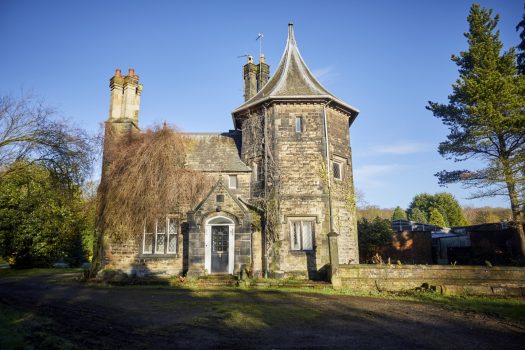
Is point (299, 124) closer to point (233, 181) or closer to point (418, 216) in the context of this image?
point (233, 181)

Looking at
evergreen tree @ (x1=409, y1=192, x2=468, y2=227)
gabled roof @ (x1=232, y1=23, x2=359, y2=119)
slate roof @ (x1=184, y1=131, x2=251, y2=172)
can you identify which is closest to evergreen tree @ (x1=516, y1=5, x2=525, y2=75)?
gabled roof @ (x1=232, y1=23, x2=359, y2=119)

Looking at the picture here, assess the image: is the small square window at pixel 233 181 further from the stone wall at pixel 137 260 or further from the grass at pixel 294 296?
the grass at pixel 294 296

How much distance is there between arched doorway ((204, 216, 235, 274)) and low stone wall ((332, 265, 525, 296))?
17.3 ft

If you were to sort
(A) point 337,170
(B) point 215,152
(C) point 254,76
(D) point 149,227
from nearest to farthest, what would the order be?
(D) point 149,227
(A) point 337,170
(B) point 215,152
(C) point 254,76

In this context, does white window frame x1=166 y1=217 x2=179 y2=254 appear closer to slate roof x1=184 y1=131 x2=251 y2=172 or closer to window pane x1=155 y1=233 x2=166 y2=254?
window pane x1=155 y1=233 x2=166 y2=254

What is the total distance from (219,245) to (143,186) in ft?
15.6

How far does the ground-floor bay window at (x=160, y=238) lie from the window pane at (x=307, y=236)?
6.69 m

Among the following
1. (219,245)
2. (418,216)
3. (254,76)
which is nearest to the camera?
(219,245)

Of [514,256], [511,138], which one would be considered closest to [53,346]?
[511,138]

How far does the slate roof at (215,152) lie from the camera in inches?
741

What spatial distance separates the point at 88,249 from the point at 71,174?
30.3 metres

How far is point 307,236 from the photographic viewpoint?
54.9ft

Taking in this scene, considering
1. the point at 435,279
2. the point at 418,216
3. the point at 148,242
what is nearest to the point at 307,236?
the point at 435,279

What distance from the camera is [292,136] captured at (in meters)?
17.8
